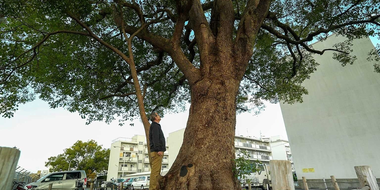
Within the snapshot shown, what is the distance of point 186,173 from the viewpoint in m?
2.76

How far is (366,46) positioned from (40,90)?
2013 centimetres

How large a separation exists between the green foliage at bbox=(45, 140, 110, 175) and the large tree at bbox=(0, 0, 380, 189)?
1001 inches

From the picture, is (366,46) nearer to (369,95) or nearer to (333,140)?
(369,95)

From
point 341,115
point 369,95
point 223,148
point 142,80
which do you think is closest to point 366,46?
point 369,95

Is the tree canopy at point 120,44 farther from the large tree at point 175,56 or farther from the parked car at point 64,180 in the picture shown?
the parked car at point 64,180

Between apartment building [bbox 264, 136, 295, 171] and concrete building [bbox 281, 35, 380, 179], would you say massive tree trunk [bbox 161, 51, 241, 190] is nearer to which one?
concrete building [bbox 281, 35, 380, 179]

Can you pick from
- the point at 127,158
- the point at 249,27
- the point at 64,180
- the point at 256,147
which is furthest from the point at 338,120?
the point at 127,158

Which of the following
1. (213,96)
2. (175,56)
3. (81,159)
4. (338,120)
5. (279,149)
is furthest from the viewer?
(279,149)

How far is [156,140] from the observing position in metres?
3.19

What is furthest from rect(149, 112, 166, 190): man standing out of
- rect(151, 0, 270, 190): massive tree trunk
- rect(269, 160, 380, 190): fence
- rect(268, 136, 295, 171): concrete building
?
rect(268, 136, 295, 171): concrete building

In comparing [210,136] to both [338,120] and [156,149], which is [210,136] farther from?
[338,120]

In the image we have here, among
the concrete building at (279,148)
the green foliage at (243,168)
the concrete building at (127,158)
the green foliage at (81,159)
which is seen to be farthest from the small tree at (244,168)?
the concrete building at (279,148)

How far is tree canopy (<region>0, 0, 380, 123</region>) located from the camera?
4.95 metres

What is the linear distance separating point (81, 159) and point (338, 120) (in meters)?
32.8
